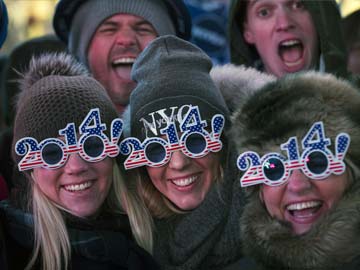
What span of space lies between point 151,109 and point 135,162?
0.23m

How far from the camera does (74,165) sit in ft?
10.6

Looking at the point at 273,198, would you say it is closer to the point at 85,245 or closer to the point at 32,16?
the point at 85,245

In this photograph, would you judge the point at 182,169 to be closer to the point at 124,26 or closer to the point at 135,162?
the point at 135,162

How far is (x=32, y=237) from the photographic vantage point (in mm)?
3199

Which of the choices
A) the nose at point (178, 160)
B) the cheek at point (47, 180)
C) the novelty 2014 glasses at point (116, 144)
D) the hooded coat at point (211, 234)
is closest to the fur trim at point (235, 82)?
the hooded coat at point (211, 234)

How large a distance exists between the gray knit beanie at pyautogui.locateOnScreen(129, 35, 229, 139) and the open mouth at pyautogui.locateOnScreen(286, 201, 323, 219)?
55 cm

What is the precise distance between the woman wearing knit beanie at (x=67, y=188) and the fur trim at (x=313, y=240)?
0.51 m

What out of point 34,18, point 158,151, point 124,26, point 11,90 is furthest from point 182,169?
point 34,18

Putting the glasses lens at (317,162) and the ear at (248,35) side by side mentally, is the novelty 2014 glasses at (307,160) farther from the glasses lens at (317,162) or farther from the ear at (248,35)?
the ear at (248,35)

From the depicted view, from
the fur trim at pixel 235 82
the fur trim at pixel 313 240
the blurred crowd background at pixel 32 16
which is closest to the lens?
the fur trim at pixel 313 240

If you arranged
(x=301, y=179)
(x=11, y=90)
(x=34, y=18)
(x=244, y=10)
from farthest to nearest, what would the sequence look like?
(x=34, y=18)
(x=11, y=90)
(x=244, y=10)
(x=301, y=179)

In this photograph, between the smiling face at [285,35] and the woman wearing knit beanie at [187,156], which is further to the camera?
the smiling face at [285,35]

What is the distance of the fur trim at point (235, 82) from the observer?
3445mm

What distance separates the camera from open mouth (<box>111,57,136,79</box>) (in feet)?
13.9
